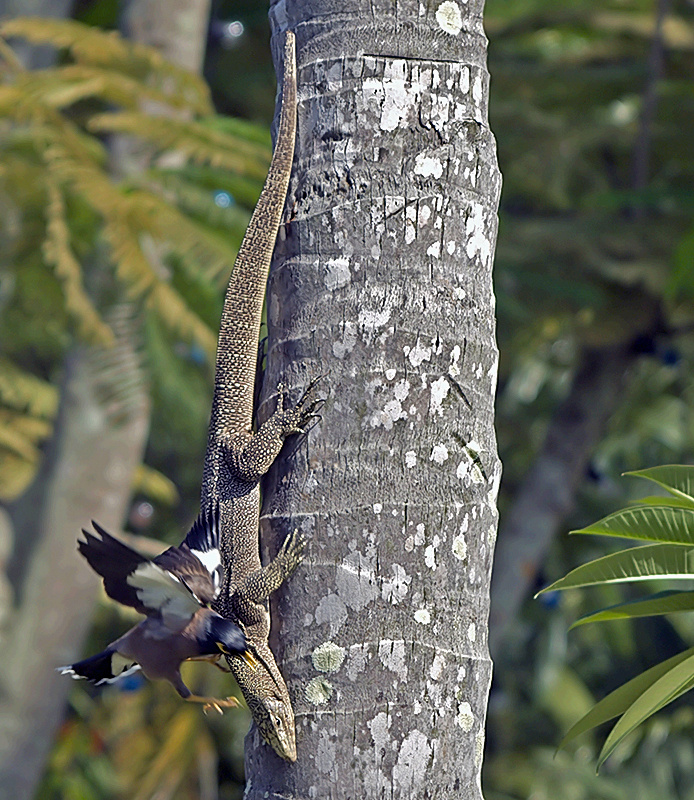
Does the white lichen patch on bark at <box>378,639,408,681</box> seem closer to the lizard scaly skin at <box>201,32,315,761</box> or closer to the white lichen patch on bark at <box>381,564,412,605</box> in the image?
the white lichen patch on bark at <box>381,564,412,605</box>

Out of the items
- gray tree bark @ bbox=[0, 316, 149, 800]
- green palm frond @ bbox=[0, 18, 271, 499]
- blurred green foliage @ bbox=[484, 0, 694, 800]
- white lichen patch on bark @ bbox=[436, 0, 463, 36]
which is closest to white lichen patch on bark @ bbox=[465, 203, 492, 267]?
white lichen patch on bark @ bbox=[436, 0, 463, 36]

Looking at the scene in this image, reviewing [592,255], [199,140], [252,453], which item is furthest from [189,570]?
[592,255]

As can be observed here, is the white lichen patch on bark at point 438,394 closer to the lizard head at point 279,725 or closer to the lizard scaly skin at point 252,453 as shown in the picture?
the lizard scaly skin at point 252,453

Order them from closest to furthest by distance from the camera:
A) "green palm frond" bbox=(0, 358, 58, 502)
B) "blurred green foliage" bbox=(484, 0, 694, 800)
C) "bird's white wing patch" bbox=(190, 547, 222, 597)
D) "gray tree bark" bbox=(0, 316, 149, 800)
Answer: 1. "bird's white wing patch" bbox=(190, 547, 222, 597)
2. "gray tree bark" bbox=(0, 316, 149, 800)
3. "green palm frond" bbox=(0, 358, 58, 502)
4. "blurred green foliage" bbox=(484, 0, 694, 800)

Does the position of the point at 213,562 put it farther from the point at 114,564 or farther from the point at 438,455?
the point at 438,455

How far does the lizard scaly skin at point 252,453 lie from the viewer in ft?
7.40

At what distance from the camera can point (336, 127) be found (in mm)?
2387

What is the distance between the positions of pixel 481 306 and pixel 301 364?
0.43 metres

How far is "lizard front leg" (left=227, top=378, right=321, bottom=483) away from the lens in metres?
2.32

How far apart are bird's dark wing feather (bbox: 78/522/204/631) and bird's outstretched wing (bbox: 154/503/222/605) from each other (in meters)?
0.05

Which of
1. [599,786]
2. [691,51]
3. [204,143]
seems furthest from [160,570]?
[599,786]

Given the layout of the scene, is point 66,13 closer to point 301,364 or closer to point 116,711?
point 301,364

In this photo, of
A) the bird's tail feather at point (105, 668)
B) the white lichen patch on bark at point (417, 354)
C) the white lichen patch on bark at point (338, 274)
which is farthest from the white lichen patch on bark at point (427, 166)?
the bird's tail feather at point (105, 668)

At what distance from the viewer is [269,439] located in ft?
7.68
